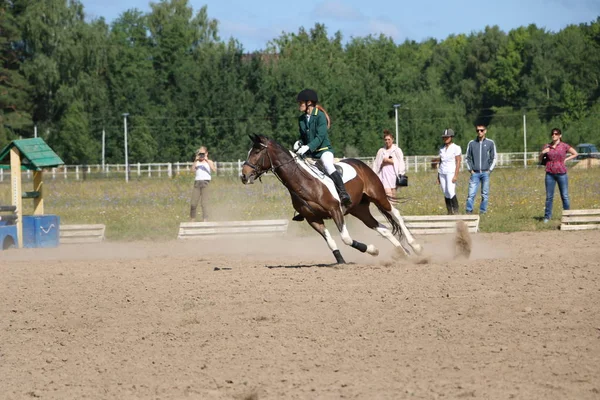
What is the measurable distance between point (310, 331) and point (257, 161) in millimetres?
4927

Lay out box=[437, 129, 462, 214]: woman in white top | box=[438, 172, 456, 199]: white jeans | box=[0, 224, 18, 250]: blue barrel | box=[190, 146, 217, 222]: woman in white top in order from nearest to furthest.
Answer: box=[0, 224, 18, 250]: blue barrel
box=[437, 129, 462, 214]: woman in white top
box=[438, 172, 456, 199]: white jeans
box=[190, 146, 217, 222]: woman in white top

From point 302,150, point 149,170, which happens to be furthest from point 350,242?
point 149,170

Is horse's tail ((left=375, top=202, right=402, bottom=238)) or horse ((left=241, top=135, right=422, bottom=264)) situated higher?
horse ((left=241, top=135, right=422, bottom=264))

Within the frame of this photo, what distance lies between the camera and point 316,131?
1351 cm

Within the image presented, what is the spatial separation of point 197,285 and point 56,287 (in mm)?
1981

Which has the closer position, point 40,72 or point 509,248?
point 509,248

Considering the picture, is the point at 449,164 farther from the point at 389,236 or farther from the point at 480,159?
the point at 389,236

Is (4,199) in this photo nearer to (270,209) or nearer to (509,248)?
(270,209)

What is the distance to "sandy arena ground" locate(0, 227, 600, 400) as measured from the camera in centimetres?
681

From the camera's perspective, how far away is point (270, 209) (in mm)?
26469

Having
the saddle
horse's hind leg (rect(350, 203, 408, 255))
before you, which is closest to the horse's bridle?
the saddle

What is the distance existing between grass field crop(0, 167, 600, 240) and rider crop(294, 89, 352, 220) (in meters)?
5.38

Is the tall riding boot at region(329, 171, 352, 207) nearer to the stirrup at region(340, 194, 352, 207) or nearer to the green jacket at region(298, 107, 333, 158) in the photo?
the stirrup at region(340, 194, 352, 207)

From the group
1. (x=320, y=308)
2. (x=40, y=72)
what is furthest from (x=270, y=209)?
(x=40, y=72)
